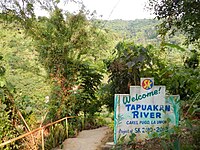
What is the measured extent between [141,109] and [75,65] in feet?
11.7

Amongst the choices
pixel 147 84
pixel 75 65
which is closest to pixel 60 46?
pixel 75 65

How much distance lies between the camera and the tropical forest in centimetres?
482

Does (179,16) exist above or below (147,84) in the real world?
above

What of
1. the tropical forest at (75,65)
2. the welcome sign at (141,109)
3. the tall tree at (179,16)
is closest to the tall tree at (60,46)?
the tropical forest at (75,65)

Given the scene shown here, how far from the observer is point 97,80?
820cm

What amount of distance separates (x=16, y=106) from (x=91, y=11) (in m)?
4.41

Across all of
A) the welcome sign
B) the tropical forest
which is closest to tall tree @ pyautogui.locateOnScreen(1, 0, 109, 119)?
the tropical forest

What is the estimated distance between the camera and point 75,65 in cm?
735

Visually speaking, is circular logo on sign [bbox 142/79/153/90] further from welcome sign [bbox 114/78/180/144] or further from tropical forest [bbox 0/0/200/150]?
tropical forest [bbox 0/0/200/150]

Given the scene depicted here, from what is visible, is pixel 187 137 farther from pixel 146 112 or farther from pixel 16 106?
pixel 16 106

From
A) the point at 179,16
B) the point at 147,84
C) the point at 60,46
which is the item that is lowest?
the point at 147,84

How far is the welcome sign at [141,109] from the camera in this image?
4.02m

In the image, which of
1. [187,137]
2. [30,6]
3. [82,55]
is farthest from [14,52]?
[187,137]

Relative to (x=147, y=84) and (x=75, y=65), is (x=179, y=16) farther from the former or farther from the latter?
(x=147, y=84)
